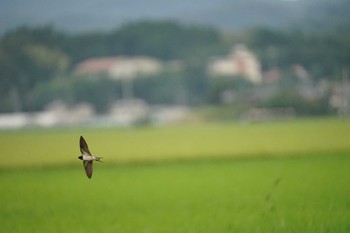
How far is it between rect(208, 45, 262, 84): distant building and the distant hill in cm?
163

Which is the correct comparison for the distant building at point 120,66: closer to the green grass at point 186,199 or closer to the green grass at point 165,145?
the green grass at point 165,145

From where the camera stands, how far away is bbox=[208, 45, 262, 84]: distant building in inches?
1077

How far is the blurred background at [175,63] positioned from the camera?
23.0 meters

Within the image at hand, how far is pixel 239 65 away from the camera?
1107 inches

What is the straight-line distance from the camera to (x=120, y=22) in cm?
3020

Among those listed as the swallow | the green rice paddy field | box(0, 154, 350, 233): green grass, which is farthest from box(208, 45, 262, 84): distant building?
the swallow

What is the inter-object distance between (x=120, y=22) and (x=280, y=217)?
25.2 m

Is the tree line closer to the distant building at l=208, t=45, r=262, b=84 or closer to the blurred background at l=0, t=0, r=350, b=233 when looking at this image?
the blurred background at l=0, t=0, r=350, b=233

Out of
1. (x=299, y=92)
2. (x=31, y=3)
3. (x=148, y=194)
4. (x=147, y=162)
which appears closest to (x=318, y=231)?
(x=148, y=194)

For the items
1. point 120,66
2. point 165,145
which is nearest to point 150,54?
point 120,66

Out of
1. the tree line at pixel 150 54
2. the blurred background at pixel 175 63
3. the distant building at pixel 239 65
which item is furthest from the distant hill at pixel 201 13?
the distant building at pixel 239 65

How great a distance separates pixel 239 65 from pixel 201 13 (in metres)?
6.52

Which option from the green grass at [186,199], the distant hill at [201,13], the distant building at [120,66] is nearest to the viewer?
the green grass at [186,199]

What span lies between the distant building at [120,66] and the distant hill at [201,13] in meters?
1.53
